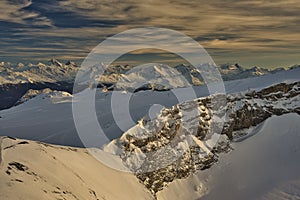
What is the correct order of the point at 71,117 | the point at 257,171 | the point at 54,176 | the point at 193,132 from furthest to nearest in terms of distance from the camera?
the point at 193,132 → the point at 257,171 → the point at 71,117 → the point at 54,176

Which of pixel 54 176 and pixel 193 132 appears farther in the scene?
pixel 193 132

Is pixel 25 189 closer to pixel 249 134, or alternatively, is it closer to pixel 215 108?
pixel 215 108

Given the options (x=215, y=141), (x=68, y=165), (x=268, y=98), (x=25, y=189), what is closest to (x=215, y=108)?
(x=215, y=141)

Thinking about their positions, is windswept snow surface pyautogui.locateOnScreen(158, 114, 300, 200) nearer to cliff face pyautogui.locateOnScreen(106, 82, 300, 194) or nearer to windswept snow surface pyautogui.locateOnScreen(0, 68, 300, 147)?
cliff face pyautogui.locateOnScreen(106, 82, 300, 194)

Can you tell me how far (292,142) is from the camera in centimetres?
10056

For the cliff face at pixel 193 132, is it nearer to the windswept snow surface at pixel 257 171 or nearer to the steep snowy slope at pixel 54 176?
the windswept snow surface at pixel 257 171

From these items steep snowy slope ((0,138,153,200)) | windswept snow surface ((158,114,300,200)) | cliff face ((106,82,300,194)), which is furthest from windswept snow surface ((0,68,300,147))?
windswept snow surface ((158,114,300,200))

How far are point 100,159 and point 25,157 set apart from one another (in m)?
17.8

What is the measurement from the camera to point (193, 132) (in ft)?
316

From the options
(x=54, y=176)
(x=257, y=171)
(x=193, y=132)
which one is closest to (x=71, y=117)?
(x=193, y=132)

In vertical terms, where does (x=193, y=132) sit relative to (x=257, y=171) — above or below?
above

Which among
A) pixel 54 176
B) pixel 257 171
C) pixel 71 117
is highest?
pixel 54 176

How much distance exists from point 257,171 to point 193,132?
20.5 m

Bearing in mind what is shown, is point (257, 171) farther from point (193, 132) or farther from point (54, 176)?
point (54, 176)
